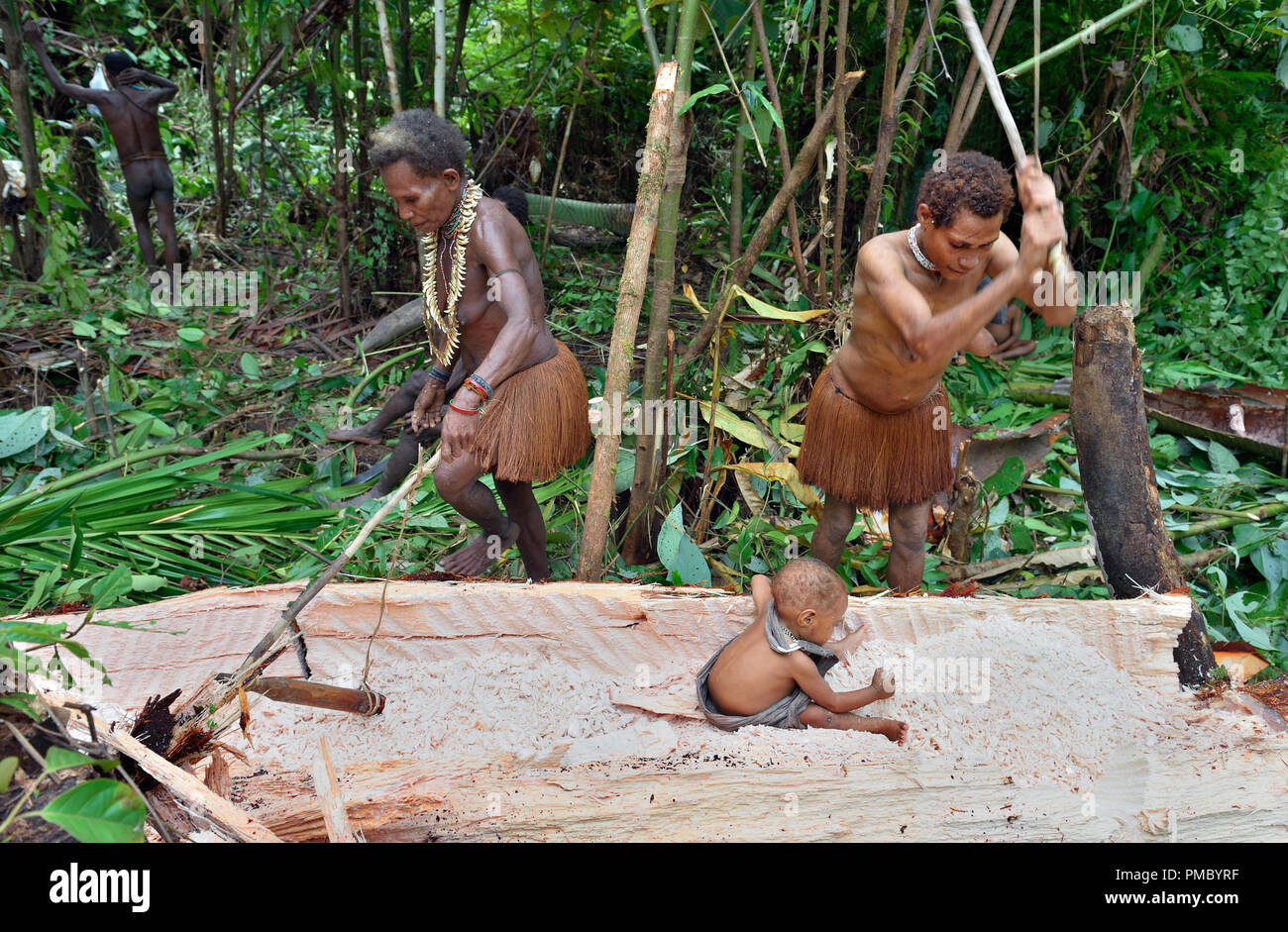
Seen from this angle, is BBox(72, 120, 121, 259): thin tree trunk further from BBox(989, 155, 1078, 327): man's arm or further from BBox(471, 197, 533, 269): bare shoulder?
BBox(989, 155, 1078, 327): man's arm

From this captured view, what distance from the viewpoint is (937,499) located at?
3.79 m

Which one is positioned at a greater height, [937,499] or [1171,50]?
[1171,50]

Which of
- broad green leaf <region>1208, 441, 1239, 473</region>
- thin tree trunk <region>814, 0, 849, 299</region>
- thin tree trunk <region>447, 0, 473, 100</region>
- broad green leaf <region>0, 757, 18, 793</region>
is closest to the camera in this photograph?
broad green leaf <region>0, 757, 18, 793</region>

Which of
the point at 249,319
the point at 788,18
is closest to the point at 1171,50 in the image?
the point at 788,18

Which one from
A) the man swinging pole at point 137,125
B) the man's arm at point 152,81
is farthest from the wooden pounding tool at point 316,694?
the man's arm at point 152,81

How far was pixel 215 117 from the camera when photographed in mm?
5996

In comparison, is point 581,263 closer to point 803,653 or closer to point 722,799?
point 803,653

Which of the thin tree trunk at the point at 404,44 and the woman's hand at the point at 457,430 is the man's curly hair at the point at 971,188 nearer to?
the woman's hand at the point at 457,430

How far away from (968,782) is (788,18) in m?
3.35

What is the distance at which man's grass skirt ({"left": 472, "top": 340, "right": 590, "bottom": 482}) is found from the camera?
289 cm

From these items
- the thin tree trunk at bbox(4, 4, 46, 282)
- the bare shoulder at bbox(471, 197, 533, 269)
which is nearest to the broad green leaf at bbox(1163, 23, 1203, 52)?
the bare shoulder at bbox(471, 197, 533, 269)

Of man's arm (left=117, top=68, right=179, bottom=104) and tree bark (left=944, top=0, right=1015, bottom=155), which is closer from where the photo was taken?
tree bark (left=944, top=0, right=1015, bottom=155)

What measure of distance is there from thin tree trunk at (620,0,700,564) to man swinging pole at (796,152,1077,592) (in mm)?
545

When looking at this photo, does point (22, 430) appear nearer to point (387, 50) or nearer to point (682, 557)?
point (387, 50)
